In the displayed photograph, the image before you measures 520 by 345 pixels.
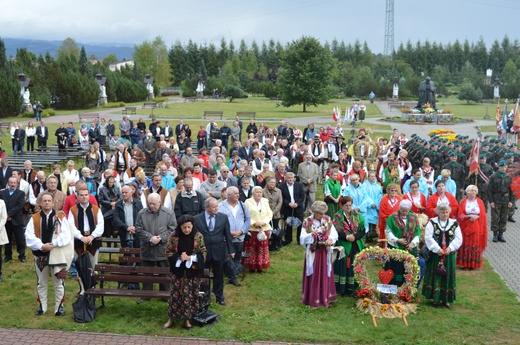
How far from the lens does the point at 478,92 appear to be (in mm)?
75750

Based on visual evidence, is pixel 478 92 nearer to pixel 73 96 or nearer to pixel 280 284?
pixel 73 96

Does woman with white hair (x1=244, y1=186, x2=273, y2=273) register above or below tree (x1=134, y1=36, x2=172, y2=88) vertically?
below

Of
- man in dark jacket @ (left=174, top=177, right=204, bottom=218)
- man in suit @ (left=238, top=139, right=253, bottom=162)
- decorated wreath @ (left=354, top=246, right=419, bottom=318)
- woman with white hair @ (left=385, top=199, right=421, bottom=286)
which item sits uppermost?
man in suit @ (left=238, top=139, right=253, bottom=162)

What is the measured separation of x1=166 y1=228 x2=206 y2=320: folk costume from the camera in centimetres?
823

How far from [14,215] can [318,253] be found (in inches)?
250

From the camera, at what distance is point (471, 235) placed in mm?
11672

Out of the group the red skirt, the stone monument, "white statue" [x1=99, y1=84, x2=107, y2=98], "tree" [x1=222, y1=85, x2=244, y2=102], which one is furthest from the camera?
"tree" [x1=222, y1=85, x2=244, y2=102]

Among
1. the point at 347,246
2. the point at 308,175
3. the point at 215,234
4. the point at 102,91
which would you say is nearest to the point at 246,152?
the point at 308,175

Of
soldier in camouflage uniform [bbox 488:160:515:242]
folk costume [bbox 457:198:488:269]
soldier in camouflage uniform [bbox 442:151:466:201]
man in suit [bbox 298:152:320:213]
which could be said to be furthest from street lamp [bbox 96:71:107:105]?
folk costume [bbox 457:198:488:269]

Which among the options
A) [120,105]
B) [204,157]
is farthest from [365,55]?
[204,157]

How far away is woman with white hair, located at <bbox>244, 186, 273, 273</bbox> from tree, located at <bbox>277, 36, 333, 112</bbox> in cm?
4039

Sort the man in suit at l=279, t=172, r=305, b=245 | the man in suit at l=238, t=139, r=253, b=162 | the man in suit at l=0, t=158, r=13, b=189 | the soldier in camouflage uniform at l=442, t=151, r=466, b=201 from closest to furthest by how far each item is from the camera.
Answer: the man in suit at l=279, t=172, r=305, b=245 < the man in suit at l=0, t=158, r=13, b=189 < the soldier in camouflage uniform at l=442, t=151, r=466, b=201 < the man in suit at l=238, t=139, r=253, b=162

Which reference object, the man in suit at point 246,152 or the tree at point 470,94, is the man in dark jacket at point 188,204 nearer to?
the man in suit at point 246,152

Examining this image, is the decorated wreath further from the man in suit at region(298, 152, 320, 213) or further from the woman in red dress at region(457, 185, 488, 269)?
the man in suit at region(298, 152, 320, 213)
